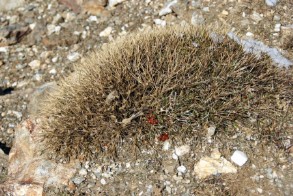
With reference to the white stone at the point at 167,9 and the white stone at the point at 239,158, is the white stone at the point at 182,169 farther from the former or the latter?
the white stone at the point at 167,9

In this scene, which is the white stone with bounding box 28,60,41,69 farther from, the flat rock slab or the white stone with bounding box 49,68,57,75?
the flat rock slab

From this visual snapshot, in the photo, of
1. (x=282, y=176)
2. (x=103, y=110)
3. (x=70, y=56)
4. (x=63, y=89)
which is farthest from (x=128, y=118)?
(x=70, y=56)

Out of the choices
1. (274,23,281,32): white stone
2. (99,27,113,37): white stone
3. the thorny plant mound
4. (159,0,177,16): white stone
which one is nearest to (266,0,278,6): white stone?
(274,23,281,32): white stone

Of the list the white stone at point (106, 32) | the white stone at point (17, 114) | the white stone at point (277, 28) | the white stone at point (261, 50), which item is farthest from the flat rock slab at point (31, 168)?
the white stone at point (277, 28)

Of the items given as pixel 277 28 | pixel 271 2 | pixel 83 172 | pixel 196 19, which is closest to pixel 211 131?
pixel 83 172

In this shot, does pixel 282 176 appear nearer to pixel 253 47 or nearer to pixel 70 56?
pixel 253 47

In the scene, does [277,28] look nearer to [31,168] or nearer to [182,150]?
[182,150]
